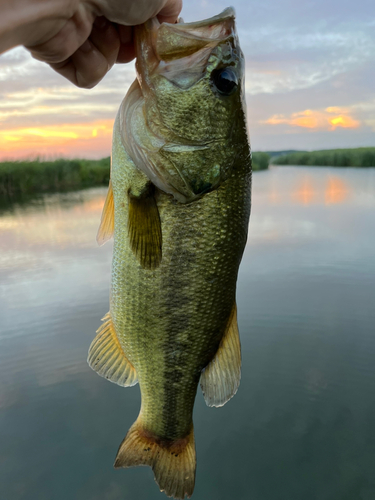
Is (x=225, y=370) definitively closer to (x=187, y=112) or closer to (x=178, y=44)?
(x=187, y=112)

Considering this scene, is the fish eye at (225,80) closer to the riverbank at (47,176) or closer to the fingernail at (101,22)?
the fingernail at (101,22)

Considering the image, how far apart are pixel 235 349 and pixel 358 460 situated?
3876mm

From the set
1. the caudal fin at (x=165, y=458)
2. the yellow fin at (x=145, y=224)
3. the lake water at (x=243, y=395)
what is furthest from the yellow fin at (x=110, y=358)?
the lake water at (x=243, y=395)

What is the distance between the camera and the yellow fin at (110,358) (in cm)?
187

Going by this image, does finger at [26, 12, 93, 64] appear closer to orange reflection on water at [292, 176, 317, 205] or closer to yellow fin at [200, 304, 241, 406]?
yellow fin at [200, 304, 241, 406]

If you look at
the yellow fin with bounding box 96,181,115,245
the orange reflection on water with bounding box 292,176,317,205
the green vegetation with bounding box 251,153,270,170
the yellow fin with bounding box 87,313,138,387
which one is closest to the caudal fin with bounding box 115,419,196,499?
the yellow fin with bounding box 87,313,138,387

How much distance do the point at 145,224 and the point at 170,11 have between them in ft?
3.24

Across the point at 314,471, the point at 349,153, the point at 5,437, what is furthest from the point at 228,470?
the point at 349,153

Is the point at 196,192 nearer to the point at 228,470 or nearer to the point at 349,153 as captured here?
the point at 228,470

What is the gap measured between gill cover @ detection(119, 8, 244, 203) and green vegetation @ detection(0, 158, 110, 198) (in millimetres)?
23237

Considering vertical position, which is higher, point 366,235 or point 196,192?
point 196,192

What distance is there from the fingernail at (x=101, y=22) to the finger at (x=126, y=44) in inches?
2.9

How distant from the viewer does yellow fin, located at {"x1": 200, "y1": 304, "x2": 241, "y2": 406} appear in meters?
1.87

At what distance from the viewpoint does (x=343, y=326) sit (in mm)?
6996
